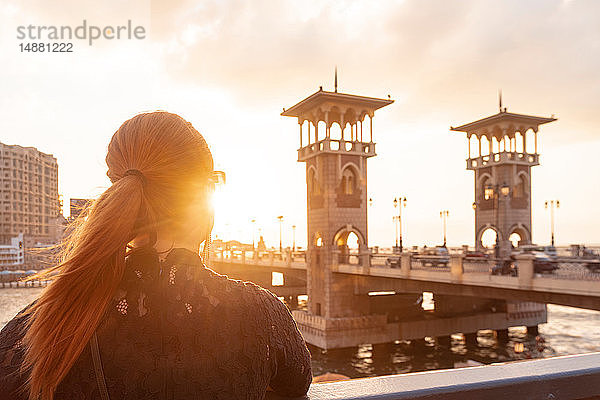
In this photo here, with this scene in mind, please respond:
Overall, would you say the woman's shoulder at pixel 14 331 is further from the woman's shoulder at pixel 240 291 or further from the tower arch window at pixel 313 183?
the tower arch window at pixel 313 183

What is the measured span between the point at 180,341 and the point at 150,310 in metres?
0.13

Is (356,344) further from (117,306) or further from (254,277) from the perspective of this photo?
(254,277)

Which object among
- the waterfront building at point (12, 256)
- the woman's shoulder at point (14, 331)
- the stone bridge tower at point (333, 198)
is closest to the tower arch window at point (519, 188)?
the stone bridge tower at point (333, 198)

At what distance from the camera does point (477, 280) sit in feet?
74.4

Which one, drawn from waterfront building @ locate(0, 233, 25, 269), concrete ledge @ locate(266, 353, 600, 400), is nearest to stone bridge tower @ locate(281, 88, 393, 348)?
concrete ledge @ locate(266, 353, 600, 400)

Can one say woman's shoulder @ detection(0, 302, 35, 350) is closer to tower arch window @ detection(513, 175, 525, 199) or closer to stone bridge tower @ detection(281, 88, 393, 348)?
stone bridge tower @ detection(281, 88, 393, 348)

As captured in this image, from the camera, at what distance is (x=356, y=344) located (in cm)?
3219

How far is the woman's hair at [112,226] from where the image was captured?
1.31 meters

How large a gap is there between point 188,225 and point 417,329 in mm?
34993

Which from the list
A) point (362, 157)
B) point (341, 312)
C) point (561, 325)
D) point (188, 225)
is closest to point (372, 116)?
point (362, 157)

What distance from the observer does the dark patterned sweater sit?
4.40ft

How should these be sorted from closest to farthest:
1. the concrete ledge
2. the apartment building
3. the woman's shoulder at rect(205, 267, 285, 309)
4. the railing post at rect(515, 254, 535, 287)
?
the woman's shoulder at rect(205, 267, 285, 309) → the concrete ledge → the railing post at rect(515, 254, 535, 287) → the apartment building

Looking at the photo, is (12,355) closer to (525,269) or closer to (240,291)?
(240,291)

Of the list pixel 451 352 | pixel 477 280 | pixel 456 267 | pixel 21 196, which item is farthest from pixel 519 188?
pixel 21 196
